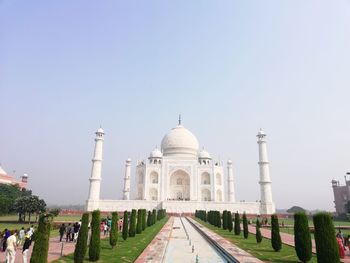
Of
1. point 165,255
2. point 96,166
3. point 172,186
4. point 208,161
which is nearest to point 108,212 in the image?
point 96,166

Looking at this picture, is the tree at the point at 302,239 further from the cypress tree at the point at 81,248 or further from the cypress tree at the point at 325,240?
the cypress tree at the point at 81,248

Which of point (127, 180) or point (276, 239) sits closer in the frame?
point (276, 239)

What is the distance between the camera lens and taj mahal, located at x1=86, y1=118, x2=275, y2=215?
33.5m

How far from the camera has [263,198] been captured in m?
34.0

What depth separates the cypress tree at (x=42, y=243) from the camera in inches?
229

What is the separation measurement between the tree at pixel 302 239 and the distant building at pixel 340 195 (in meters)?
41.4

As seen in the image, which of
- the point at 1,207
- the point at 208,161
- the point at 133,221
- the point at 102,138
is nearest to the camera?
the point at 133,221

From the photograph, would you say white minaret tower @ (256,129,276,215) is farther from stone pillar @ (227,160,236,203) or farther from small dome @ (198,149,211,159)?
small dome @ (198,149,211,159)

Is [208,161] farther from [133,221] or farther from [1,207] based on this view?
[133,221]

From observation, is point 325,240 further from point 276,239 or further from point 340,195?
point 340,195

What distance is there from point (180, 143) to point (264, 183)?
14314 millimetres

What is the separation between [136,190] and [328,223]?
34.9 m

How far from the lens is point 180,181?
141ft

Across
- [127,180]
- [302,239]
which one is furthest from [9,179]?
[302,239]
